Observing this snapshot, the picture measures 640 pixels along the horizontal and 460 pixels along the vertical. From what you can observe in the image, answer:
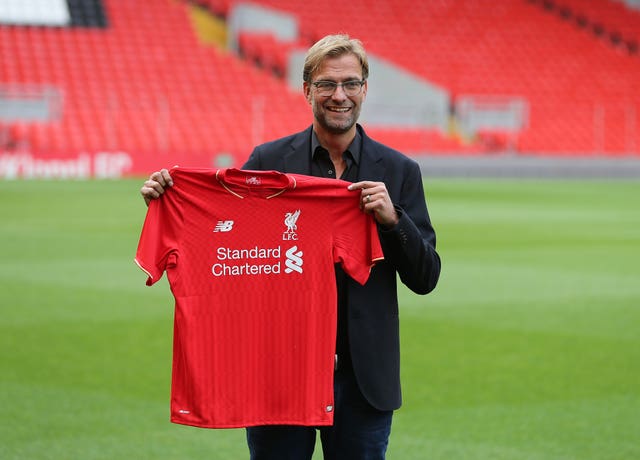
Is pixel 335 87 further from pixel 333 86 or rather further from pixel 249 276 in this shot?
pixel 249 276

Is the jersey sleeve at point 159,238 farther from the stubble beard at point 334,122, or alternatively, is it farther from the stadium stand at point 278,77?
the stadium stand at point 278,77

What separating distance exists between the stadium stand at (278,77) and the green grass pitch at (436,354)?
13.6 m

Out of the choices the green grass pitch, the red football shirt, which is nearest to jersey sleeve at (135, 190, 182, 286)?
the red football shirt

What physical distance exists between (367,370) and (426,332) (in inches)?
206

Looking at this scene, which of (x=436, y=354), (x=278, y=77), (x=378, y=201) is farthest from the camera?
(x=278, y=77)

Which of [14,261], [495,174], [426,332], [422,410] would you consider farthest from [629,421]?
[495,174]

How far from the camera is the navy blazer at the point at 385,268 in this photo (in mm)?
3562

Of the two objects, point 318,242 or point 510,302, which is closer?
point 318,242

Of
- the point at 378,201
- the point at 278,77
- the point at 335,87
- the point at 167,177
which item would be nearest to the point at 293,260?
the point at 378,201

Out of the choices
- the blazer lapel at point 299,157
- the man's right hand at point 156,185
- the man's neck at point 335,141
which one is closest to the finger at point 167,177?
the man's right hand at point 156,185

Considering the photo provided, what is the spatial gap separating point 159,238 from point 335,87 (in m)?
0.80

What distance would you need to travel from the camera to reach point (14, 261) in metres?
12.6

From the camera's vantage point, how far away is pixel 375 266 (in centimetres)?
369

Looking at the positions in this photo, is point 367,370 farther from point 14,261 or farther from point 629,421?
point 14,261
